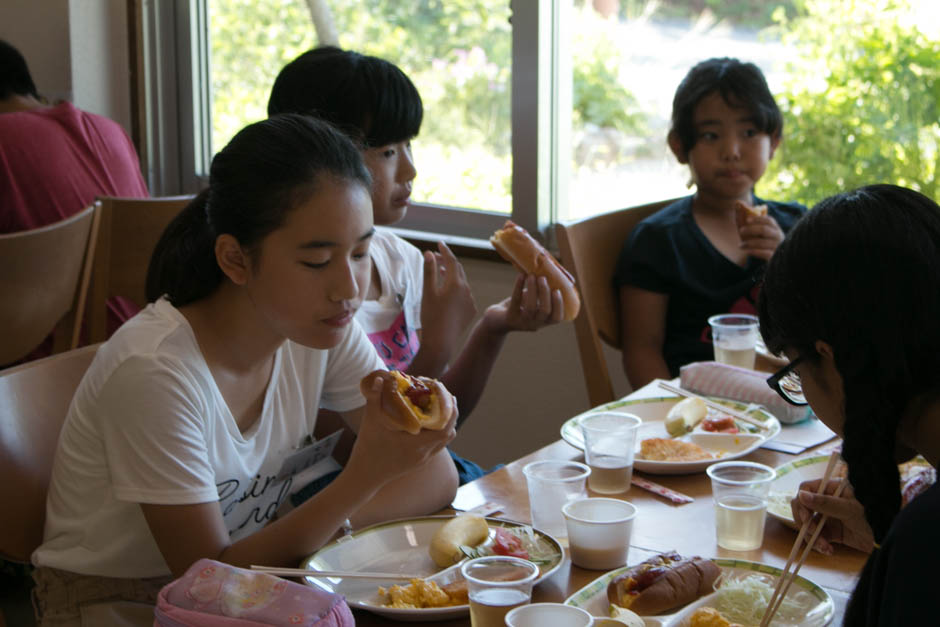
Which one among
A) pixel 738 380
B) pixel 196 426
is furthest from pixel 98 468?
pixel 738 380

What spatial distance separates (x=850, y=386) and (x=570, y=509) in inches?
18.2

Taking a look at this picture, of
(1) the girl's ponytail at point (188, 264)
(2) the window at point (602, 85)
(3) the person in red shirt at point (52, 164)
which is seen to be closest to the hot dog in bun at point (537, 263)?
(1) the girl's ponytail at point (188, 264)

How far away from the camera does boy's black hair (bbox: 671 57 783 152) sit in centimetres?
270

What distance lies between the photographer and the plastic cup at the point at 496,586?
3.70ft

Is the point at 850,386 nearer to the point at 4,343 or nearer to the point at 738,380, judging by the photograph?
the point at 738,380

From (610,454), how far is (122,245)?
6.08ft

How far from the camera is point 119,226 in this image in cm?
291

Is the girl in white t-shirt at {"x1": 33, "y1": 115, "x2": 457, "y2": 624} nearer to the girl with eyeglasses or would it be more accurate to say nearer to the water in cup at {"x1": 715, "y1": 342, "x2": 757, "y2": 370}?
the girl with eyeglasses

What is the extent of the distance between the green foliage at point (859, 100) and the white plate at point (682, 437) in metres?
1.35

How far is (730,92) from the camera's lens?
271 centimetres

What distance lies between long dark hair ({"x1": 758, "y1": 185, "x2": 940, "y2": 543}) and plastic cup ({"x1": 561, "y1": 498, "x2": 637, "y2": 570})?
34 centimetres

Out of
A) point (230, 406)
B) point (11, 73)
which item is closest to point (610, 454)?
point (230, 406)

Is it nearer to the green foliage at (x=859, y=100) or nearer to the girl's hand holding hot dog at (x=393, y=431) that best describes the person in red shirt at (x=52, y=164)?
the girl's hand holding hot dog at (x=393, y=431)

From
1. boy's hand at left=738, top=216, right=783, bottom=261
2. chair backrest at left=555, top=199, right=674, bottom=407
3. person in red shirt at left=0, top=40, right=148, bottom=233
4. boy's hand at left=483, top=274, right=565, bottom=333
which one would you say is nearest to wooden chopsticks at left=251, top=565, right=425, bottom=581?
boy's hand at left=483, top=274, right=565, bottom=333
